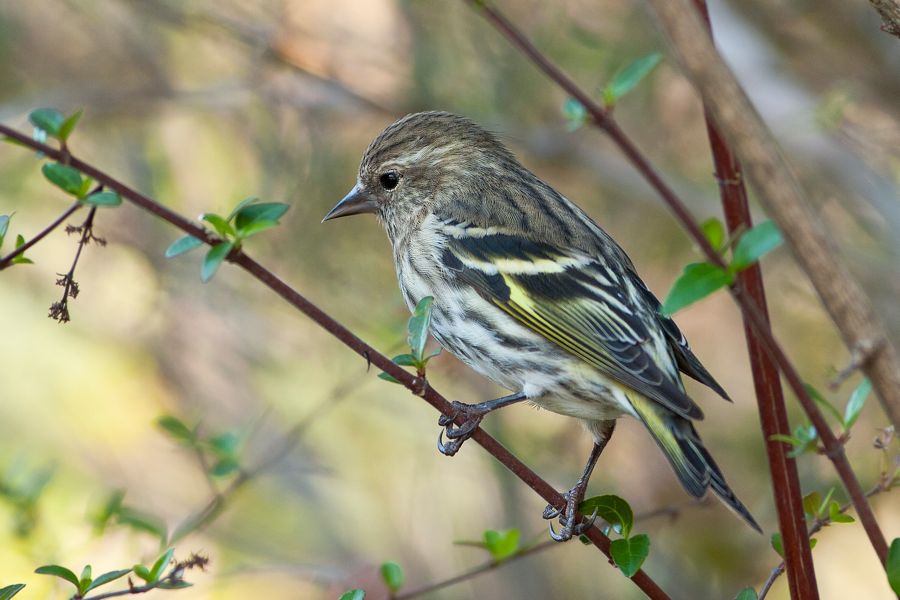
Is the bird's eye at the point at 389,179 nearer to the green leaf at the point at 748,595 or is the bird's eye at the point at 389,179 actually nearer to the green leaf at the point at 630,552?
the green leaf at the point at 630,552

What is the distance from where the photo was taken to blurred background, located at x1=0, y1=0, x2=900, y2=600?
18.7ft

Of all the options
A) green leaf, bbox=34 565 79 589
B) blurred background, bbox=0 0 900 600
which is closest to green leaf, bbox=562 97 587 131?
green leaf, bbox=34 565 79 589

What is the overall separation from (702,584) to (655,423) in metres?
3.16

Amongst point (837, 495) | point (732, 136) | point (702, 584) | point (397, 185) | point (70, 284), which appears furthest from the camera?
point (702, 584)

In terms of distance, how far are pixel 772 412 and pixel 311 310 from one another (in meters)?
0.91

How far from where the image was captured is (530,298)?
127 inches

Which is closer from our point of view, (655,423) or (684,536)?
(655,423)

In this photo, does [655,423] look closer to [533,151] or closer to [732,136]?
[732,136]

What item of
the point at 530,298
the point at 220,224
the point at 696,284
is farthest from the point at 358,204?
the point at 696,284

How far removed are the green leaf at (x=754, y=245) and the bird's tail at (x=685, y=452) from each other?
850 millimetres

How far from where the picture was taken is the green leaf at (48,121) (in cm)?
205

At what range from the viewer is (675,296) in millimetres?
1785

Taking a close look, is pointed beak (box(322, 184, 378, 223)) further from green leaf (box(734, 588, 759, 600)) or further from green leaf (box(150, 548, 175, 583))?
green leaf (box(734, 588, 759, 600))

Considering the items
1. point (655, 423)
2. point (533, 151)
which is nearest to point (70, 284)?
point (655, 423)
